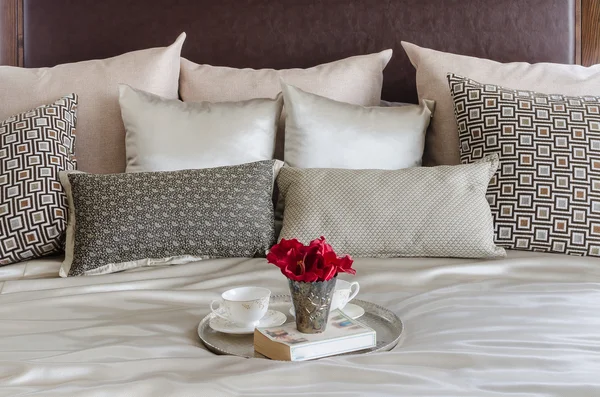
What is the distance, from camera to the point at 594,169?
201 cm

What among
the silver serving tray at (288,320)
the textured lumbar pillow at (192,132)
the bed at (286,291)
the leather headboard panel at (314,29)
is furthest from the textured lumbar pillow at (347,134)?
the silver serving tray at (288,320)

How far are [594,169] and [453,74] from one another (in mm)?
563

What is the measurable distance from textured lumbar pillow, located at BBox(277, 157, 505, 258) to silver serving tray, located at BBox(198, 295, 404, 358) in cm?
39

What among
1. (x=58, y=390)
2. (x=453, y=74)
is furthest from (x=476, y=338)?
(x=453, y=74)

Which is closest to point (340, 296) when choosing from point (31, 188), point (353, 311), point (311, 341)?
point (353, 311)

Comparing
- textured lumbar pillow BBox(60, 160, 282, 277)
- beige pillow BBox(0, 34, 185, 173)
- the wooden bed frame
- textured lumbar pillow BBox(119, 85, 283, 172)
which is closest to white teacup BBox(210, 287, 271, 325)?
textured lumbar pillow BBox(60, 160, 282, 277)

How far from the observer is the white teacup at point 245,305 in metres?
1.38

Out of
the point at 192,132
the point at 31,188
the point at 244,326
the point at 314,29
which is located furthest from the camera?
the point at 314,29

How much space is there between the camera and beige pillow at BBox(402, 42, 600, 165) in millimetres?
2344

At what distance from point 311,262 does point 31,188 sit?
3.49ft

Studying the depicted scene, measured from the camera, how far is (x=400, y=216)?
76.4 inches

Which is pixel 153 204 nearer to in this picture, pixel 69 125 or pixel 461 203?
pixel 69 125

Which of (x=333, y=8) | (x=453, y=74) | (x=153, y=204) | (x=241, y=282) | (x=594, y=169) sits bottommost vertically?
(x=241, y=282)

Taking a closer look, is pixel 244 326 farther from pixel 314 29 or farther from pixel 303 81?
pixel 314 29
